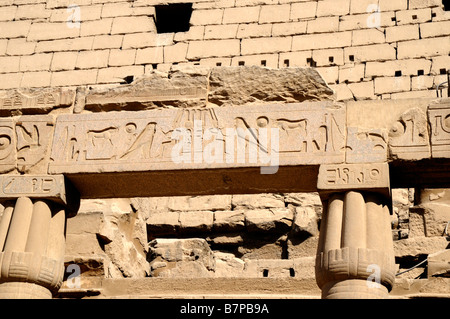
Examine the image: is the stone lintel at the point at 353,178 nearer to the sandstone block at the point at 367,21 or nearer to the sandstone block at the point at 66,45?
the sandstone block at the point at 367,21

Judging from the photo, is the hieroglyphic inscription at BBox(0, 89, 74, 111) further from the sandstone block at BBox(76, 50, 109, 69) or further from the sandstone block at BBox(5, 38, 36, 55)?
the sandstone block at BBox(5, 38, 36, 55)

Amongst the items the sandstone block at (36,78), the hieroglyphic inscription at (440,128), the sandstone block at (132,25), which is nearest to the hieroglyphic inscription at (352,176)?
the hieroglyphic inscription at (440,128)

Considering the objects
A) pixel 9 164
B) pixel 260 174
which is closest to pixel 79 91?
pixel 9 164

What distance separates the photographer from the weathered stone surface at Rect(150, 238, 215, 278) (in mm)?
9320

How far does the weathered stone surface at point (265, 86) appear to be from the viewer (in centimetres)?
741

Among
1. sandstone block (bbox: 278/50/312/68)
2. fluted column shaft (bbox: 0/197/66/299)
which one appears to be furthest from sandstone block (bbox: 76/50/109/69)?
fluted column shaft (bbox: 0/197/66/299)

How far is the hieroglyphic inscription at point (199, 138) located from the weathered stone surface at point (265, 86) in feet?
0.42

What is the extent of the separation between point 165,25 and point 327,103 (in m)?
7.18

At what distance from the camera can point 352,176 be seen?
22.6 ft

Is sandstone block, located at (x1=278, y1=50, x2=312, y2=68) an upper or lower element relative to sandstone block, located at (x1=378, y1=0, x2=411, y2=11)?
lower

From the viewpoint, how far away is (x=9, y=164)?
750cm

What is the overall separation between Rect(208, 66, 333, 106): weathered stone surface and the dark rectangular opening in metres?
6.53
